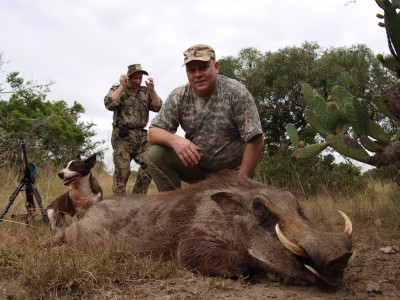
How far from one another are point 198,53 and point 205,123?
2.45 ft

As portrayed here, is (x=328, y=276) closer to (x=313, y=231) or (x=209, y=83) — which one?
(x=313, y=231)

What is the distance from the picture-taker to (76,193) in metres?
6.68

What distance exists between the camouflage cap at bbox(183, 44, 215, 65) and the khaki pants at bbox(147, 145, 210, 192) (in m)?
1.03

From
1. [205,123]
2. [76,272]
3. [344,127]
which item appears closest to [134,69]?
[205,123]

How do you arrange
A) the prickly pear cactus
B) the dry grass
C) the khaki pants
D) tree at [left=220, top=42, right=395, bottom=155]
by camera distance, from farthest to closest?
1. tree at [left=220, top=42, right=395, bottom=155]
2. the khaki pants
3. the prickly pear cactus
4. the dry grass

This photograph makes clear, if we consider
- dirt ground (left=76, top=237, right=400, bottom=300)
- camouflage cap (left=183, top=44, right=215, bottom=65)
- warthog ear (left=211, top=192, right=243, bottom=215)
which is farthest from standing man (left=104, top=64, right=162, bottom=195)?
dirt ground (left=76, top=237, right=400, bottom=300)

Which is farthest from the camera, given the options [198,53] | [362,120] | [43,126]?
[43,126]

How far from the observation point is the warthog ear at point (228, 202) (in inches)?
151

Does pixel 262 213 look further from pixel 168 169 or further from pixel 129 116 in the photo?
pixel 129 116

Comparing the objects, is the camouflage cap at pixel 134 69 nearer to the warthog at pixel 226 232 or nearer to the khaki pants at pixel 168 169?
the khaki pants at pixel 168 169

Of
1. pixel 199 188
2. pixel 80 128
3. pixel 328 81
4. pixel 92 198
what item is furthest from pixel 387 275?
pixel 80 128

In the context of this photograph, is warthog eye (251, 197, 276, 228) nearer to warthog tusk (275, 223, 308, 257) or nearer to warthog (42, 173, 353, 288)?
warthog (42, 173, 353, 288)

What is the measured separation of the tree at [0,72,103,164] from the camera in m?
11.0

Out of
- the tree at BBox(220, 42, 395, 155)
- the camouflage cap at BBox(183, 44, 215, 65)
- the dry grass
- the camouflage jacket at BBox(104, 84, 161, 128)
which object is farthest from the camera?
the tree at BBox(220, 42, 395, 155)
